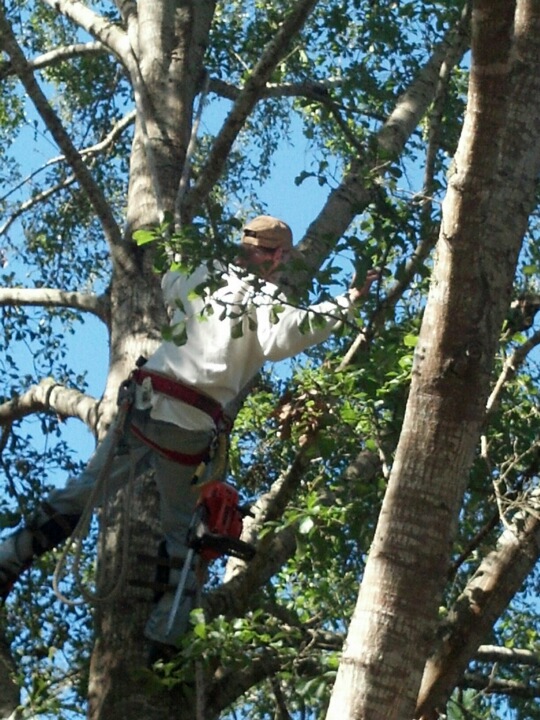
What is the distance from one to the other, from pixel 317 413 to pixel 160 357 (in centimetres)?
61

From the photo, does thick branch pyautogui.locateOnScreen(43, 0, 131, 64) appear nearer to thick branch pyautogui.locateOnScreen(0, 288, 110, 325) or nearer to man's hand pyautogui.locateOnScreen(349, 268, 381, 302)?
thick branch pyautogui.locateOnScreen(0, 288, 110, 325)

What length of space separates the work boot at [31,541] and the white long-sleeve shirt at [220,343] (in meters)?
0.71

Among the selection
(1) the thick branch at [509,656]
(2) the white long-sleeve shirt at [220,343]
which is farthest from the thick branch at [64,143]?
(1) the thick branch at [509,656]

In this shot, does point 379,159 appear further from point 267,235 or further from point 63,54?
point 63,54

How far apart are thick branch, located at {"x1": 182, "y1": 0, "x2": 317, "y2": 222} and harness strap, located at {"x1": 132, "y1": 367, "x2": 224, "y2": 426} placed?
96cm

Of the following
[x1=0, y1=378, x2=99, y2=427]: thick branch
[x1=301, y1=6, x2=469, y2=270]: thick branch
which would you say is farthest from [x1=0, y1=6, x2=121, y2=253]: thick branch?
[x1=301, y1=6, x2=469, y2=270]: thick branch

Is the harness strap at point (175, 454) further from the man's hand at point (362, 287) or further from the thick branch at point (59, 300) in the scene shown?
the thick branch at point (59, 300)

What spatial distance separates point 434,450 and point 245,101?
2993 mm

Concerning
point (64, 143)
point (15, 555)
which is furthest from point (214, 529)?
Answer: point (64, 143)

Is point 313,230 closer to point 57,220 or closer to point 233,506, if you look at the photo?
point 233,506

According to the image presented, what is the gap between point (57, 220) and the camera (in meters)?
10.3

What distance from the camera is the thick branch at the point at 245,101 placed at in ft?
20.8

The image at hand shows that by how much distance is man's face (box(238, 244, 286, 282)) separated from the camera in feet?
15.4

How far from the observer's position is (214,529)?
5.41 meters
